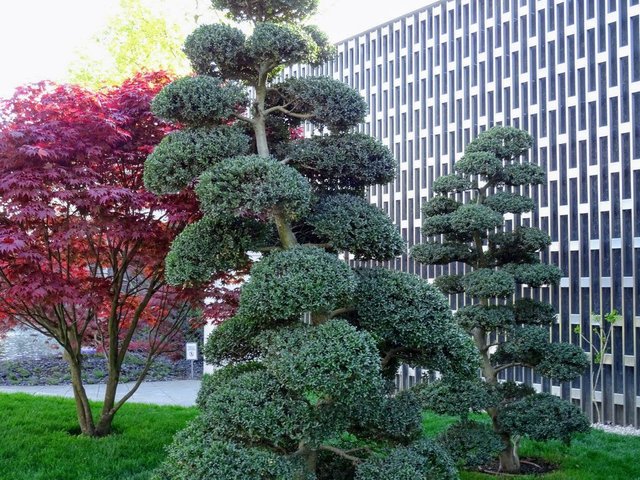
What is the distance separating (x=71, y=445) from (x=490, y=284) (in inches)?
133

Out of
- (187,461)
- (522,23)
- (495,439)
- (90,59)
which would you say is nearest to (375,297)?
(187,461)

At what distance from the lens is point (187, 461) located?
3.10m

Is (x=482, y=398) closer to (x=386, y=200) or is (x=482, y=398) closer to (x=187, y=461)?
(x=187, y=461)

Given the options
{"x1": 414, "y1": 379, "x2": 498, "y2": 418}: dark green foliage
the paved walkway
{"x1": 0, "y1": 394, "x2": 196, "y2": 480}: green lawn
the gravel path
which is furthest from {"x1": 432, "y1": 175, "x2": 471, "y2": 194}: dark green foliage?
the paved walkway

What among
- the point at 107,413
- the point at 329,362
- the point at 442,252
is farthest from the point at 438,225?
the point at 107,413

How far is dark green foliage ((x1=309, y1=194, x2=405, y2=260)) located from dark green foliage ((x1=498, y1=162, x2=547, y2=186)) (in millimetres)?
2003

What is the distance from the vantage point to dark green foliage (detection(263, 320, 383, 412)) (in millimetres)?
2982

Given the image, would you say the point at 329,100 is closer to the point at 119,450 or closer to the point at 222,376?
the point at 222,376

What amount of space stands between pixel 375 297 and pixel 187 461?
121 centimetres

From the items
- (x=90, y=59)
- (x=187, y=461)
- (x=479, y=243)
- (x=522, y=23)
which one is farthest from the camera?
(x=90, y=59)

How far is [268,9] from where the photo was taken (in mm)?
4031

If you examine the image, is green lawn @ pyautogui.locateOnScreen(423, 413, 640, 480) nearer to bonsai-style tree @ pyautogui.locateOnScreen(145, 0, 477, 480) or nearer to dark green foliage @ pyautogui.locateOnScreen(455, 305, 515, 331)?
dark green foliage @ pyautogui.locateOnScreen(455, 305, 515, 331)

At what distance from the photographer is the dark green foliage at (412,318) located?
3.42m

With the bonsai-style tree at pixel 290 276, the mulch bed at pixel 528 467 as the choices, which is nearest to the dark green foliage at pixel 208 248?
the bonsai-style tree at pixel 290 276
